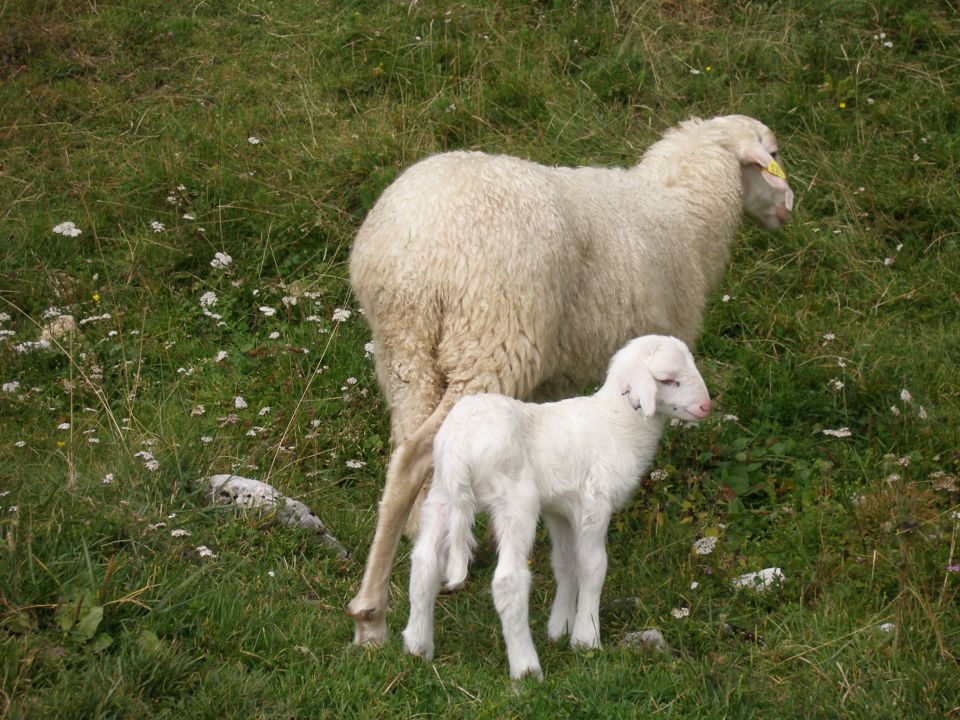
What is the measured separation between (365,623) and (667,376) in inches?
48.4

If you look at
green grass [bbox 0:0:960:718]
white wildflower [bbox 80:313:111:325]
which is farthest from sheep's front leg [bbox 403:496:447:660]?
white wildflower [bbox 80:313:111:325]

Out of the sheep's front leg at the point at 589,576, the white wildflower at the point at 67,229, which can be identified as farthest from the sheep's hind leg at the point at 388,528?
the white wildflower at the point at 67,229

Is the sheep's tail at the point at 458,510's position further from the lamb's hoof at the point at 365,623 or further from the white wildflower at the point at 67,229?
the white wildflower at the point at 67,229

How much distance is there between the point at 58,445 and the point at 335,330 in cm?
148

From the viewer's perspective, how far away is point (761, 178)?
237 inches

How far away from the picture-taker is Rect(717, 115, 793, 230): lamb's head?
595 cm

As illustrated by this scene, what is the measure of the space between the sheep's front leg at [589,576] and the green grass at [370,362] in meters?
0.12

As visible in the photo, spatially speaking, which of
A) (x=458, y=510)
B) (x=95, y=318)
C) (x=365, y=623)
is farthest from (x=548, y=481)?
(x=95, y=318)

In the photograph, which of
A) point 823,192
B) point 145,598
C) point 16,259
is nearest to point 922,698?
point 145,598

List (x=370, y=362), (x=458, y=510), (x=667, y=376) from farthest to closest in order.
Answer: (x=370, y=362) < (x=667, y=376) < (x=458, y=510)

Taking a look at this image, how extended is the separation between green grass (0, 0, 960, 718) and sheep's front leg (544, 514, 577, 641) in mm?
204

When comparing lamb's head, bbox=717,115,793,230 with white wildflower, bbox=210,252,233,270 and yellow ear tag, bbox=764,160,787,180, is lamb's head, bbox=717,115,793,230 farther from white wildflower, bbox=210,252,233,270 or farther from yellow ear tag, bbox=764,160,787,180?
white wildflower, bbox=210,252,233,270

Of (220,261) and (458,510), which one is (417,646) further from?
(220,261)

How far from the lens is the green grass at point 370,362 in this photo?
A: 3383 mm
